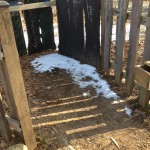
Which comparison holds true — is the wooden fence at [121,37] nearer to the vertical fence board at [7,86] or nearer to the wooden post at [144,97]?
the wooden post at [144,97]

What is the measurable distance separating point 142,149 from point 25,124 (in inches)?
64.3

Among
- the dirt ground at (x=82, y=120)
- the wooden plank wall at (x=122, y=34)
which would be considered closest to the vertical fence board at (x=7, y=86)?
the dirt ground at (x=82, y=120)

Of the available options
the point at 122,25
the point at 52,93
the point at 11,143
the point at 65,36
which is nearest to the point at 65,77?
the point at 52,93

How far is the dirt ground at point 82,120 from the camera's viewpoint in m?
3.70

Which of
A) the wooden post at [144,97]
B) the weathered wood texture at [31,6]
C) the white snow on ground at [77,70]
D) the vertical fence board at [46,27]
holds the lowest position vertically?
the white snow on ground at [77,70]

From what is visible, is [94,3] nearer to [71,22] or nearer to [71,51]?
[71,22]

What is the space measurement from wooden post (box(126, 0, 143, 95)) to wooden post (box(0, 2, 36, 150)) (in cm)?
201

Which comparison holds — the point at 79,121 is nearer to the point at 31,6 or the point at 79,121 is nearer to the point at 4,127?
the point at 4,127

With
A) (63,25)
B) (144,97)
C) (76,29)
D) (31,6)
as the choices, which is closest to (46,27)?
(63,25)

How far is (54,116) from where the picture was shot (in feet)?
14.2

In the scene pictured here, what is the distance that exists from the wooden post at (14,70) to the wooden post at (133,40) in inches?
79.3

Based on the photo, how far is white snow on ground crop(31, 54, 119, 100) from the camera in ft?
16.3

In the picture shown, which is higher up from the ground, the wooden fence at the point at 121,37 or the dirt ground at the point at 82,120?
the wooden fence at the point at 121,37

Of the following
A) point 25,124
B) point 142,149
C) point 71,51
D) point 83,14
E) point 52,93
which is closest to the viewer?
point 25,124
